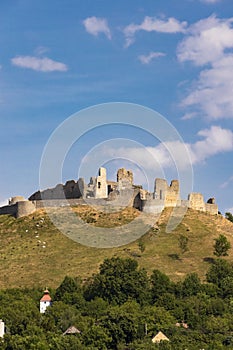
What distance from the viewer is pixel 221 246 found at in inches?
4993

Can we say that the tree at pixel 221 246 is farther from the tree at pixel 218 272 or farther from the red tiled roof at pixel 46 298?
the red tiled roof at pixel 46 298

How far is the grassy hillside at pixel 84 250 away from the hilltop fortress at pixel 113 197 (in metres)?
1.84

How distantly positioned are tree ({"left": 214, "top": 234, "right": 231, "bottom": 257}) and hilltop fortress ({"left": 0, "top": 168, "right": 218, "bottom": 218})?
16329mm

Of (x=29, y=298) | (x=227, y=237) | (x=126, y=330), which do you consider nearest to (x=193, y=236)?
(x=227, y=237)

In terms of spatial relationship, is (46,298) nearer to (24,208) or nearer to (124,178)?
(24,208)

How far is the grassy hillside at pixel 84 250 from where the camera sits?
398 feet

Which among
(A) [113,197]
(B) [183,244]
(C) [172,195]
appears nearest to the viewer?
(B) [183,244]

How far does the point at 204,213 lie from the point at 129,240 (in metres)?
19.8

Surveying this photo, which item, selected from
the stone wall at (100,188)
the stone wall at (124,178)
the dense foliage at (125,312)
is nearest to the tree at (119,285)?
the dense foliage at (125,312)

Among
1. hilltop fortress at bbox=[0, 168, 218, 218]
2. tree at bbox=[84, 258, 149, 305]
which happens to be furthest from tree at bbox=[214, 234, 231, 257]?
hilltop fortress at bbox=[0, 168, 218, 218]

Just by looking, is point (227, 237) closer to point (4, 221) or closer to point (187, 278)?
point (187, 278)

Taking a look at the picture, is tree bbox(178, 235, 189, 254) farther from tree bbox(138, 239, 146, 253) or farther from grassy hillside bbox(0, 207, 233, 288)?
tree bbox(138, 239, 146, 253)

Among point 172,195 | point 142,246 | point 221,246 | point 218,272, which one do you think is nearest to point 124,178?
point 172,195

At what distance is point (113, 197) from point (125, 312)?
153 feet
